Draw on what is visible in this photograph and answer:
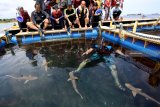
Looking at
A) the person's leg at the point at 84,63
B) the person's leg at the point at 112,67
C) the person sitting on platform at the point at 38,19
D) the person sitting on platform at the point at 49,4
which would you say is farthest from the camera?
the person sitting on platform at the point at 49,4

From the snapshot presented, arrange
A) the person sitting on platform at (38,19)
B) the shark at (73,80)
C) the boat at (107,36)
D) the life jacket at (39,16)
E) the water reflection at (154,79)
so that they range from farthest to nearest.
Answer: the life jacket at (39,16) < the person sitting on platform at (38,19) < the boat at (107,36) < the water reflection at (154,79) < the shark at (73,80)

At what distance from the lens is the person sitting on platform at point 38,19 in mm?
11594

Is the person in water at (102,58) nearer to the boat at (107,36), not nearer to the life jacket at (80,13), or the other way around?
the boat at (107,36)

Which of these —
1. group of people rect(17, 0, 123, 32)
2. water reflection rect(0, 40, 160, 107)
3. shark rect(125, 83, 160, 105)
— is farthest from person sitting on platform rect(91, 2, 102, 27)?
shark rect(125, 83, 160, 105)

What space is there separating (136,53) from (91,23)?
5865 mm

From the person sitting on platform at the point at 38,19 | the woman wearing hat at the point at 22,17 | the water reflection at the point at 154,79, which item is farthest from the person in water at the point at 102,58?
the woman wearing hat at the point at 22,17

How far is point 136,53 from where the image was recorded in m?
8.81

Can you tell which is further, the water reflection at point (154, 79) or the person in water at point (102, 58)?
the person in water at point (102, 58)

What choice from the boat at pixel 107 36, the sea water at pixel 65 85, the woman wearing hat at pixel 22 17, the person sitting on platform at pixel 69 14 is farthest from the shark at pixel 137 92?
the woman wearing hat at pixel 22 17

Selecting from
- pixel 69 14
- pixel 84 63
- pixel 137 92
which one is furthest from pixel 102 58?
pixel 69 14

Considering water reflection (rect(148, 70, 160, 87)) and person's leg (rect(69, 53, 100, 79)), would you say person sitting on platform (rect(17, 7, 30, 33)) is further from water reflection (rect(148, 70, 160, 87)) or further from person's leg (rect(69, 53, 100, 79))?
water reflection (rect(148, 70, 160, 87))

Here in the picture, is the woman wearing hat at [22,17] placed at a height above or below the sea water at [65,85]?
above

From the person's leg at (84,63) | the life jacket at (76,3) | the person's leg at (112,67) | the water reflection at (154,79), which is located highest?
the life jacket at (76,3)

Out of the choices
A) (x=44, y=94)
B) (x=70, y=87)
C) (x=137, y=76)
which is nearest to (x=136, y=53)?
(x=137, y=76)
